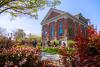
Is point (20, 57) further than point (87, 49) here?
Yes

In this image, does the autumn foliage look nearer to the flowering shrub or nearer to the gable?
the flowering shrub

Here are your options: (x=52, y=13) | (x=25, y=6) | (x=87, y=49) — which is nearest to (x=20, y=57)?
(x=87, y=49)

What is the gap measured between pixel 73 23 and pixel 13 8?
21043 millimetres

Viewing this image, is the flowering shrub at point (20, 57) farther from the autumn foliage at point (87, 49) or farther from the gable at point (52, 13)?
the gable at point (52, 13)

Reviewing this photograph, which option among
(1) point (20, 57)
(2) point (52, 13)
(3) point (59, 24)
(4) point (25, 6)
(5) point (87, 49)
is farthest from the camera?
(2) point (52, 13)

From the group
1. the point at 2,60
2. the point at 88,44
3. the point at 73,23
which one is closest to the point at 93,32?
the point at 88,44

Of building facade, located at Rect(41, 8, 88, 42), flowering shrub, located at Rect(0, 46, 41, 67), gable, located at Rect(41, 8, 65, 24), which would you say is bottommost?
flowering shrub, located at Rect(0, 46, 41, 67)

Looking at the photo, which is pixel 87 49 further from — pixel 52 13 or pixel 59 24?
pixel 52 13

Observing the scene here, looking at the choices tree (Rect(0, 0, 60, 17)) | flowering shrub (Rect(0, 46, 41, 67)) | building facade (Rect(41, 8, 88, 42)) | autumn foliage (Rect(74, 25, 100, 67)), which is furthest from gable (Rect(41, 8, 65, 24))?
autumn foliage (Rect(74, 25, 100, 67))

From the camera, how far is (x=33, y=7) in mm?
27578

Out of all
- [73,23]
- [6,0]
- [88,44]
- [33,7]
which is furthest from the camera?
[73,23]

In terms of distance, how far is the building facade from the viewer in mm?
45219

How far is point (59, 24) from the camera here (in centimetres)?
4756

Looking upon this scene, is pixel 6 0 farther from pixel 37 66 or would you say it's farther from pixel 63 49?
pixel 63 49
